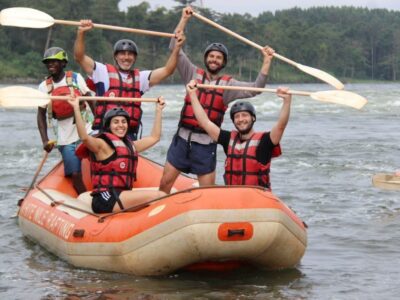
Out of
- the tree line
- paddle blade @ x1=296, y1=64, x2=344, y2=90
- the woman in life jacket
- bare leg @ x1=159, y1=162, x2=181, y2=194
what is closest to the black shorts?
the woman in life jacket

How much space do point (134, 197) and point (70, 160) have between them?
4.88 ft

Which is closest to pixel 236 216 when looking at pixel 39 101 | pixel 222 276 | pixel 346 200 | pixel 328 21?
pixel 222 276

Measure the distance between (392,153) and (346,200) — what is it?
16.7 ft

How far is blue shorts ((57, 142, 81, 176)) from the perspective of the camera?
307 inches

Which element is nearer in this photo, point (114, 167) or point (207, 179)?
point (114, 167)

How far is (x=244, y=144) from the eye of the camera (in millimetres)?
6387

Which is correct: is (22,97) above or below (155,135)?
above

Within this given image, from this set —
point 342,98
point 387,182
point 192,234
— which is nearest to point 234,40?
point 387,182

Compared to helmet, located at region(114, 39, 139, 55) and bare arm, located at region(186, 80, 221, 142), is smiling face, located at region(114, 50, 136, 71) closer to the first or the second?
helmet, located at region(114, 39, 139, 55)

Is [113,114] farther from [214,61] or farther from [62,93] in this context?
[62,93]

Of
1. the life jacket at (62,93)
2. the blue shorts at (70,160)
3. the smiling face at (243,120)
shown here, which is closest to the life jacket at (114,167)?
the smiling face at (243,120)

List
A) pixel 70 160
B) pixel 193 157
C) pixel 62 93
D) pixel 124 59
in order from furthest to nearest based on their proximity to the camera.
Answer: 1. pixel 70 160
2. pixel 62 93
3. pixel 124 59
4. pixel 193 157

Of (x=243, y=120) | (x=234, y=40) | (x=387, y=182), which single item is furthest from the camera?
(x=234, y=40)

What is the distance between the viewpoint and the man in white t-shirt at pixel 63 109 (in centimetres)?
757
